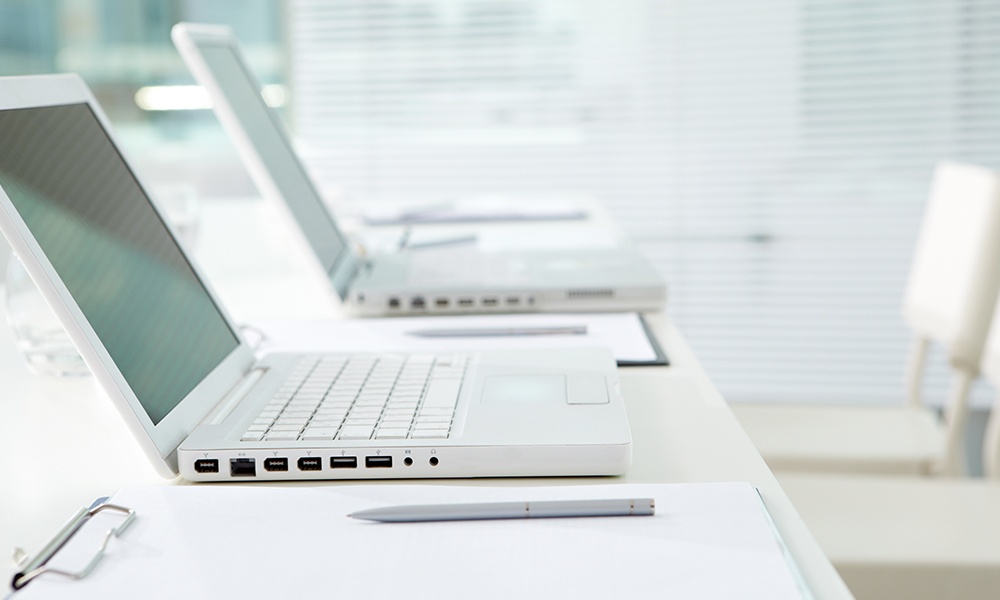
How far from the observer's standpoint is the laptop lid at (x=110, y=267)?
0.60 metres

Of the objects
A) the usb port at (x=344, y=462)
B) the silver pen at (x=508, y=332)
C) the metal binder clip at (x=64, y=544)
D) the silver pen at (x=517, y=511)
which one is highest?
the metal binder clip at (x=64, y=544)

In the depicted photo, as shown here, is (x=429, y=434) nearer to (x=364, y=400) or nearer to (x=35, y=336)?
(x=364, y=400)

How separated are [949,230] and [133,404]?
63.0 inches

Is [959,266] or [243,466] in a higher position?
[243,466]

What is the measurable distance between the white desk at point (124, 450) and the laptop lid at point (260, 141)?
315 millimetres

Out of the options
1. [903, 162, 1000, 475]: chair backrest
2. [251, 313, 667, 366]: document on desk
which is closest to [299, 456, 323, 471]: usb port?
[251, 313, 667, 366]: document on desk

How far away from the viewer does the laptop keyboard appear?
2.08 feet

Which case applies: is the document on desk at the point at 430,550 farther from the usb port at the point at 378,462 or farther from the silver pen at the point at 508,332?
the silver pen at the point at 508,332

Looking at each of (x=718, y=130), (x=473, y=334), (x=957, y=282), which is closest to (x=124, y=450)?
(x=473, y=334)

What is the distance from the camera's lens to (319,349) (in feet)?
3.14

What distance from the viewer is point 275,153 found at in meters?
1.22

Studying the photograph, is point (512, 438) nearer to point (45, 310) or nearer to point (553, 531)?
point (553, 531)

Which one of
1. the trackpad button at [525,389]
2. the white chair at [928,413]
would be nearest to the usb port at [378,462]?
the trackpad button at [525,389]

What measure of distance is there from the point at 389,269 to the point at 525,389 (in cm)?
60
